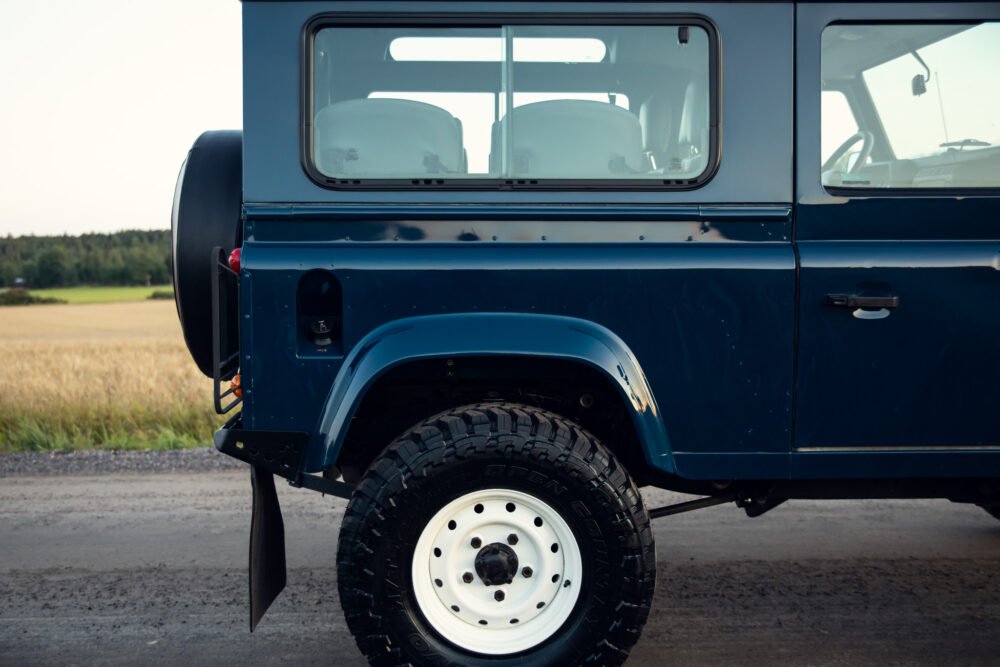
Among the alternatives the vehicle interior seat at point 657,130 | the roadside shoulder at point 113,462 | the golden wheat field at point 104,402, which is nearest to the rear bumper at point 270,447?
the vehicle interior seat at point 657,130

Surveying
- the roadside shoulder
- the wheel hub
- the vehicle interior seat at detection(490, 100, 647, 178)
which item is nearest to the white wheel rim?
the wheel hub

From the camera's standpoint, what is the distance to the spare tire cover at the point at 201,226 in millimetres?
3127

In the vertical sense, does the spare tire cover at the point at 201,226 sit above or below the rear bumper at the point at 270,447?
above

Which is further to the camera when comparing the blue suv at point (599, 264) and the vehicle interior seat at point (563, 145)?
the vehicle interior seat at point (563, 145)

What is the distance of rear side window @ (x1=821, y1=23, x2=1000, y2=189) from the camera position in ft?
9.91

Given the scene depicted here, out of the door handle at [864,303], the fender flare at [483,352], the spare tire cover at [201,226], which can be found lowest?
the fender flare at [483,352]

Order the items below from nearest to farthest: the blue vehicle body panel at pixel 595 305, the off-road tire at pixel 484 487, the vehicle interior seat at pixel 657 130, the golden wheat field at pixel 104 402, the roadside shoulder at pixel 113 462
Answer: the off-road tire at pixel 484 487 → the blue vehicle body panel at pixel 595 305 → the vehicle interior seat at pixel 657 130 → the roadside shoulder at pixel 113 462 → the golden wheat field at pixel 104 402

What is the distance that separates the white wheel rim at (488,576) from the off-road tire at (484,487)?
43 mm

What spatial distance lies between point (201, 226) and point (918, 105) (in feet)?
8.15

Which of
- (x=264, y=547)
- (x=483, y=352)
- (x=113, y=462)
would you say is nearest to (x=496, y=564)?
(x=483, y=352)

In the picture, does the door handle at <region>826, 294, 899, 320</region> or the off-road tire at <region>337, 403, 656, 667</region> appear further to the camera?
the door handle at <region>826, 294, 899, 320</region>

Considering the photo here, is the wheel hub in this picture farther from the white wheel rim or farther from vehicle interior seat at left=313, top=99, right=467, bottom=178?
vehicle interior seat at left=313, top=99, right=467, bottom=178

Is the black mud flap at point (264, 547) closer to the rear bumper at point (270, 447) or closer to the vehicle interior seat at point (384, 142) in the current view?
the rear bumper at point (270, 447)

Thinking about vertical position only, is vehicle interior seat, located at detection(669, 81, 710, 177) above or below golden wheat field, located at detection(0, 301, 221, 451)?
above
